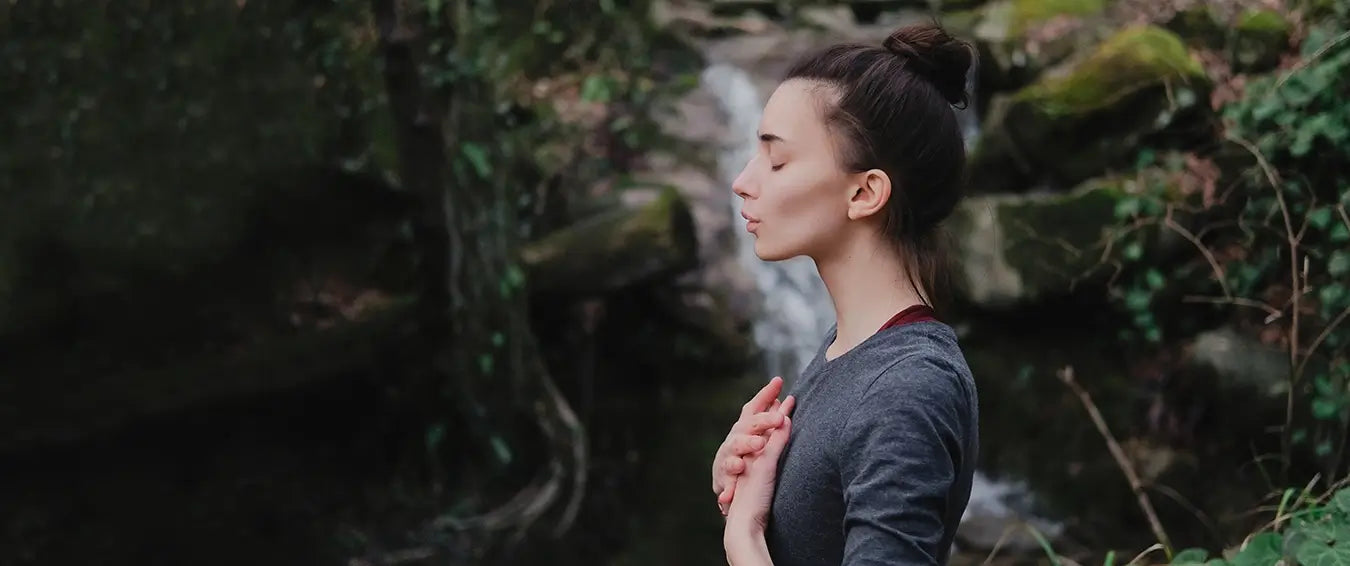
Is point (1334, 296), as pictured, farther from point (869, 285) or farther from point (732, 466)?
point (732, 466)

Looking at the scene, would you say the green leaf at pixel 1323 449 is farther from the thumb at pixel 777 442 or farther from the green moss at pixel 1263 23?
the thumb at pixel 777 442

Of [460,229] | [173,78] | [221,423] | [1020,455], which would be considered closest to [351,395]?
[221,423]

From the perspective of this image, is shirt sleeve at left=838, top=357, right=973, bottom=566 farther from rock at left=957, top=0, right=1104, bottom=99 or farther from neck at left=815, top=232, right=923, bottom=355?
rock at left=957, top=0, right=1104, bottom=99

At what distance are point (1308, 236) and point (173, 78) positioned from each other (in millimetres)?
4298

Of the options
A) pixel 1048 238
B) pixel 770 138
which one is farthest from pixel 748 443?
pixel 1048 238

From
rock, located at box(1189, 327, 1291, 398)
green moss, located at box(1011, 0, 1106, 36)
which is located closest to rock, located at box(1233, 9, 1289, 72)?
rock, located at box(1189, 327, 1291, 398)

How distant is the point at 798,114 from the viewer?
133 cm

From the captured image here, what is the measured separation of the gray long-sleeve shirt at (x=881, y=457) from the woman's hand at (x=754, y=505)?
0.01 metres

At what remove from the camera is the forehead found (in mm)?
1317

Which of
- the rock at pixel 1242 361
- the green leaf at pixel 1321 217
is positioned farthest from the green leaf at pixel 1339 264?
the rock at pixel 1242 361

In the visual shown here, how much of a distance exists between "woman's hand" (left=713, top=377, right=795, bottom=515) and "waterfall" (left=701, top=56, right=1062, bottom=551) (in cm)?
358

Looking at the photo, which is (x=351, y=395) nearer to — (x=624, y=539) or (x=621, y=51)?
(x=624, y=539)

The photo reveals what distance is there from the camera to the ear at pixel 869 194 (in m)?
1.29

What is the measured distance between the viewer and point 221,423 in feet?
15.9
